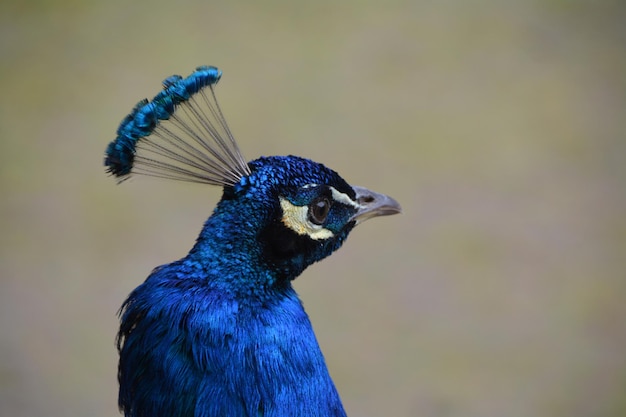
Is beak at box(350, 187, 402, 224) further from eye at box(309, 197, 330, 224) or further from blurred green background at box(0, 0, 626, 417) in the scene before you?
blurred green background at box(0, 0, 626, 417)

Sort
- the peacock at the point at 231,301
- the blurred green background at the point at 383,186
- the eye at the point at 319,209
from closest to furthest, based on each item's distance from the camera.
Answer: the peacock at the point at 231,301 → the eye at the point at 319,209 → the blurred green background at the point at 383,186

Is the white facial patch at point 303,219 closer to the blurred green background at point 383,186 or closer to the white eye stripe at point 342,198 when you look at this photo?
the white eye stripe at point 342,198

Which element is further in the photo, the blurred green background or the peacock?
the blurred green background

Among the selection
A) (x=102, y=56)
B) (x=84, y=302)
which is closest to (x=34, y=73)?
(x=102, y=56)

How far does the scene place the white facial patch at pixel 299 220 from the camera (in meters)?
1.05

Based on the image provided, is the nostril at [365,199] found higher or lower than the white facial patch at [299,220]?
→ higher

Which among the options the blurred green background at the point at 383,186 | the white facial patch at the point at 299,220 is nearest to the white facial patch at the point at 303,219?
the white facial patch at the point at 299,220

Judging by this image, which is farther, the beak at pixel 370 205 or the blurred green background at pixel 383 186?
the blurred green background at pixel 383 186

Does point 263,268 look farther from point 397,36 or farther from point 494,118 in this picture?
point 397,36

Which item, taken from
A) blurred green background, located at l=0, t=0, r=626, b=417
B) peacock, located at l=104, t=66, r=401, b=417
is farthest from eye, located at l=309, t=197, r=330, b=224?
blurred green background, located at l=0, t=0, r=626, b=417

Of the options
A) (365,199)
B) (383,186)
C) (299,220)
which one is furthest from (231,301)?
(383,186)

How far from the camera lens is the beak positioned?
1.17m

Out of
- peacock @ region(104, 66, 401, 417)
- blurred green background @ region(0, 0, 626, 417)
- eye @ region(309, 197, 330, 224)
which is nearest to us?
peacock @ region(104, 66, 401, 417)

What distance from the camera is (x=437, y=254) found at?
113 inches
